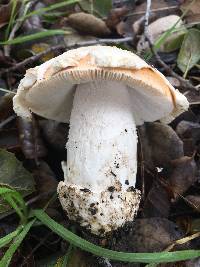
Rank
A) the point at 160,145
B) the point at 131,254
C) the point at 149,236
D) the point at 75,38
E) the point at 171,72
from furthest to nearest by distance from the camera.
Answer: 1. the point at 75,38
2. the point at 171,72
3. the point at 160,145
4. the point at 149,236
5. the point at 131,254

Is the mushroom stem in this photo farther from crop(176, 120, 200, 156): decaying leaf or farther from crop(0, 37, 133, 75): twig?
crop(0, 37, 133, 75): twig

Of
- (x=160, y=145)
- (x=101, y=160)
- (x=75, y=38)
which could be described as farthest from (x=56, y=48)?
(x=101, y=160)

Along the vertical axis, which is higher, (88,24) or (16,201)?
(88,24)

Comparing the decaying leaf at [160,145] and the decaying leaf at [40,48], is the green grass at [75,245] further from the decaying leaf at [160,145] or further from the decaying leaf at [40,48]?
the decaying leaf at [40,48]

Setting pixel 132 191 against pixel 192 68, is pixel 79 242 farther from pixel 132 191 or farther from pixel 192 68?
pixel 192 68

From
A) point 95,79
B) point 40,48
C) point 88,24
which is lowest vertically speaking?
point 40,48

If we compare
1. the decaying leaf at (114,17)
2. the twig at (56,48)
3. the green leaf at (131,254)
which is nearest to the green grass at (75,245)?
the green leaf at (131,254)

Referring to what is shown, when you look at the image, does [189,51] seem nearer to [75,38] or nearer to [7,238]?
[75,38]
